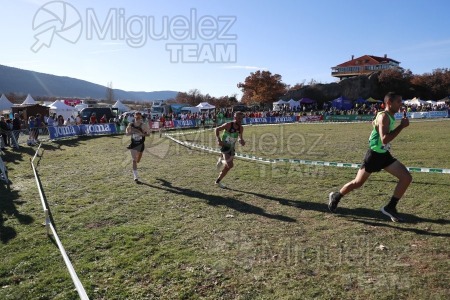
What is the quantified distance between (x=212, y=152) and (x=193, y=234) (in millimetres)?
10361

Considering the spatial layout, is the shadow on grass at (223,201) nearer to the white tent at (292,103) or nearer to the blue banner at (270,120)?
the blue banner at (270,120)

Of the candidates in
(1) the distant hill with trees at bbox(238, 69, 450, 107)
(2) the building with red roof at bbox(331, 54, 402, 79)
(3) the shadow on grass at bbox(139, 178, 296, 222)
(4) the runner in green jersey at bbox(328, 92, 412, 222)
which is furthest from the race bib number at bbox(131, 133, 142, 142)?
(2) the building with red roof at bbox(331, 54, 402, 79)

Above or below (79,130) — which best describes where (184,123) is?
above

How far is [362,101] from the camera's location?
2501 inches

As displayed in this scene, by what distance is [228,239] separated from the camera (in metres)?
5.31

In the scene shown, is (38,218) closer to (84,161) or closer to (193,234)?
(193,234)

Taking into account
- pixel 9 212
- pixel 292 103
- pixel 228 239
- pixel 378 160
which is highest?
Answer: pixel 292 103

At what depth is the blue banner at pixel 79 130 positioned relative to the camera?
898 inches

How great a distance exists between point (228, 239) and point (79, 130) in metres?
23.2

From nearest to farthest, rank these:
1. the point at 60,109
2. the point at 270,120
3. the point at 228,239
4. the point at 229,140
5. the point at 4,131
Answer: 1. the point at 228,239
2. the point at 229,140
3. the point at 4,131
4. the point at 60,109
5. the point at 270,120

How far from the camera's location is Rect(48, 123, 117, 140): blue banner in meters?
22.8

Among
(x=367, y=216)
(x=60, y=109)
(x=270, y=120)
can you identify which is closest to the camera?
(x=367, y=216)

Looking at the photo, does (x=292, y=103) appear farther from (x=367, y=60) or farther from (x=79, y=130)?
(x=367, y=60)

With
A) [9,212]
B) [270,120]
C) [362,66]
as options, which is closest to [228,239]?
[9,212]
